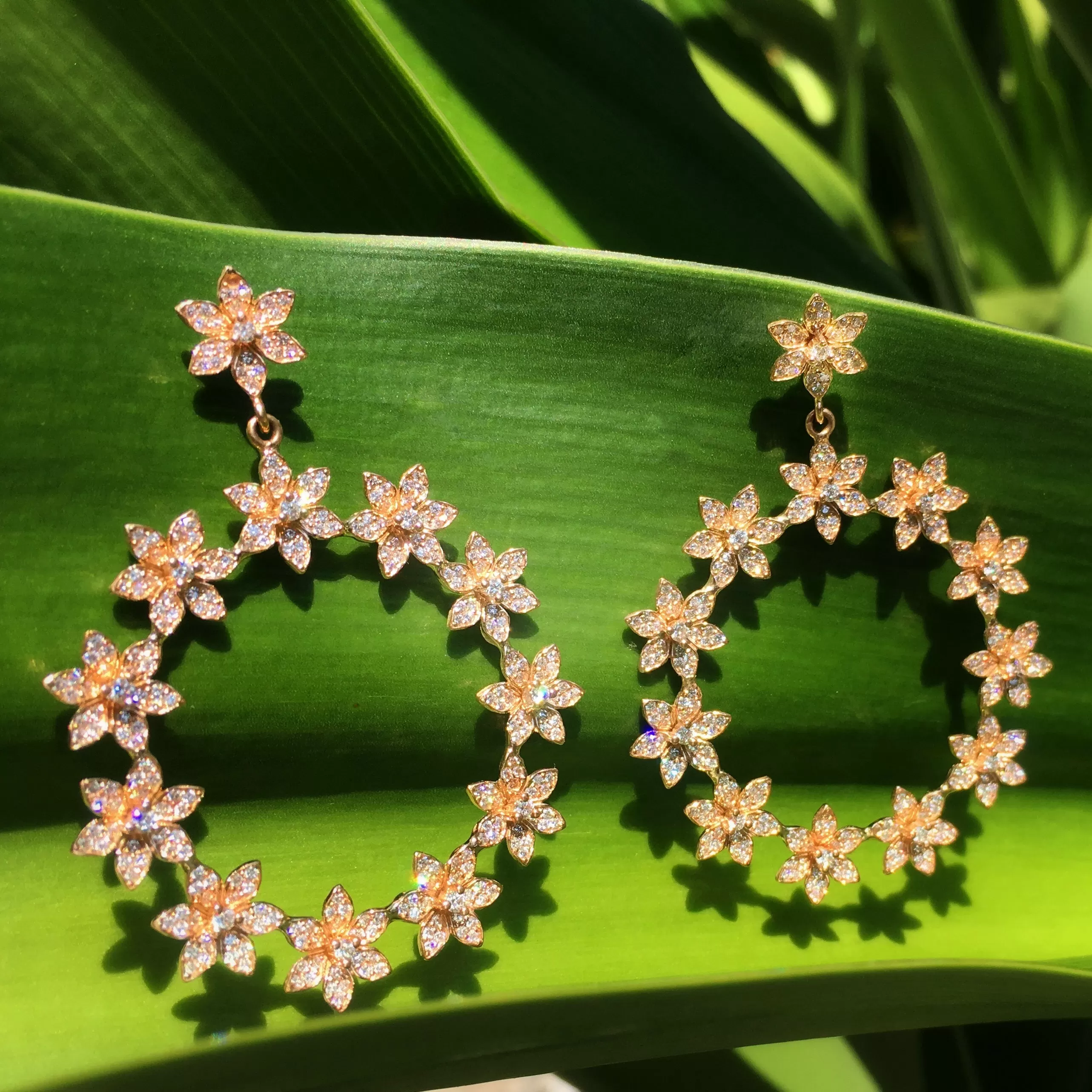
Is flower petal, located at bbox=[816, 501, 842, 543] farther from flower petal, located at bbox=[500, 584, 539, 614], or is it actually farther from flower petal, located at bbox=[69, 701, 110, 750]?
flower petal, located at bbox=[69, 701, 110, 750]

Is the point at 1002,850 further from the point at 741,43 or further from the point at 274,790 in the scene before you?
the point at 741,43

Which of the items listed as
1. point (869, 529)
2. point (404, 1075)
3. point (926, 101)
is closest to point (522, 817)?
point (404, 1075)

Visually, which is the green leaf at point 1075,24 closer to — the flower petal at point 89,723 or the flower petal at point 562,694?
the flower petal at point 562,694

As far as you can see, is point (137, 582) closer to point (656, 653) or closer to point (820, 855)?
point (656, 653)

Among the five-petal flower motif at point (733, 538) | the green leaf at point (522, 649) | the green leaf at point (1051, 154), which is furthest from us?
the green leaf at point (1051, 154)

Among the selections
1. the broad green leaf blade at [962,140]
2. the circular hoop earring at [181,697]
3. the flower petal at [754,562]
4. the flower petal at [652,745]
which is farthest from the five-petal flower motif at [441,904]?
the broad green leaf blade at [962,140]

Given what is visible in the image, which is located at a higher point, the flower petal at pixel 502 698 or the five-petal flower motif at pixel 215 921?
the flower petal at pixel 502 698

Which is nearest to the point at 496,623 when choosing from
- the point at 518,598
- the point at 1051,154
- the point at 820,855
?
the point at 518,598
